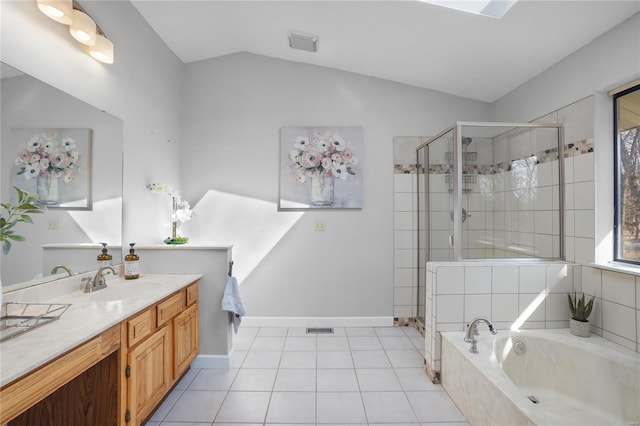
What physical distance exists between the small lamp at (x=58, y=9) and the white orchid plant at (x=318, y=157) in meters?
1.92

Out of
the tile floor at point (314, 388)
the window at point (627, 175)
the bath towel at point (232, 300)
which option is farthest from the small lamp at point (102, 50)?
the window at point (627, 175)

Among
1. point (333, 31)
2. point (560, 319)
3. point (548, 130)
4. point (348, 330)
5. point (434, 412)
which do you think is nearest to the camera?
point (434, 412)

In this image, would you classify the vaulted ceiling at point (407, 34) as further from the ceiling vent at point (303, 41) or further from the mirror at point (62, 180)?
the mirror at point (62, 180)

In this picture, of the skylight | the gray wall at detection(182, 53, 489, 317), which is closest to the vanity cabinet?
the gray wall at detection(182, 53, 489, 317)

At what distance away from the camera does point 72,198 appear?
1.73 meters

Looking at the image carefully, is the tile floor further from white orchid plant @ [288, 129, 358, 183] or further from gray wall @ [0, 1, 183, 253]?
white orchid plant @ [288, 129, 358, 183]

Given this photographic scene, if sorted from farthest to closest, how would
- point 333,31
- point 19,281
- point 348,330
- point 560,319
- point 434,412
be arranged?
point 348,330 → point 333,31 → point 560,319 → point 434,412 → point 19,281

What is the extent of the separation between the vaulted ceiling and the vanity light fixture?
0.67 m

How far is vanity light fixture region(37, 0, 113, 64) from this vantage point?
1610mm

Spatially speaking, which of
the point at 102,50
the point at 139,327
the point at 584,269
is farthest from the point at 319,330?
the point at 102,50

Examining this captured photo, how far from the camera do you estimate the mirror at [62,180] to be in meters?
1.43

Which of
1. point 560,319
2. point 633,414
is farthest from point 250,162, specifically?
point 633,414

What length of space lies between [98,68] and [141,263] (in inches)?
54.7

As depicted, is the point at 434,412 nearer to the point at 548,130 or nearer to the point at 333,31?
the point at 548,130
